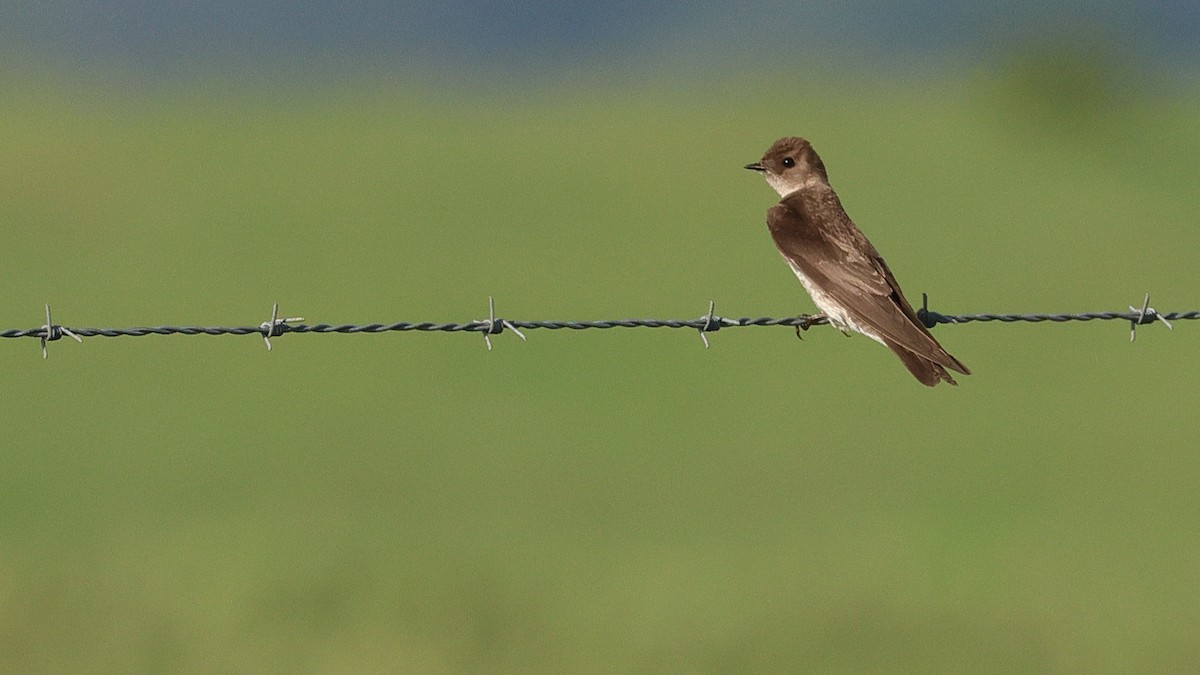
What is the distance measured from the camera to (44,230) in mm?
30359

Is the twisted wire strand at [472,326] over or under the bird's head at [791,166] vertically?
under

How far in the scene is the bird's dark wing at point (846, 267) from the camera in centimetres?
761

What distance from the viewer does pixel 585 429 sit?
18312 mm

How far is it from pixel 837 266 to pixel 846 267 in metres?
0.05

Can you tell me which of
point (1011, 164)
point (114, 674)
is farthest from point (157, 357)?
point (1011, 164)

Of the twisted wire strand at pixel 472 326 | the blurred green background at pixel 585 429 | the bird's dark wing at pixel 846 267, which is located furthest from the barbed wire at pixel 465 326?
the blurred green background at pixel 585 429

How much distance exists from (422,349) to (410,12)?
156908 mm

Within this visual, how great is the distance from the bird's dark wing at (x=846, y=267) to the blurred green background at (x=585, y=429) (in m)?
3.26

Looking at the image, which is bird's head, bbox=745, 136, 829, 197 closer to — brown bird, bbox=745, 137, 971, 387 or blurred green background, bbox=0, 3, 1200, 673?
brown bird, bbox=745, 137, 971, 387

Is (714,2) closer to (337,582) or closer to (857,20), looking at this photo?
(857,20)

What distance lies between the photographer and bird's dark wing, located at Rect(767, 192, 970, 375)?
7.61 m

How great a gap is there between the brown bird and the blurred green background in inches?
124

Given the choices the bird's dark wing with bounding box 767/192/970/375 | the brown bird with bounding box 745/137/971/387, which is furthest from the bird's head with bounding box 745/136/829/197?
the bird's dark wing with bounding box 767/192/970/375

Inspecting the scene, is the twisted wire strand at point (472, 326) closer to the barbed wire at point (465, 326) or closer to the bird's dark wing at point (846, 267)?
the barbed wire at point (465, 326)
